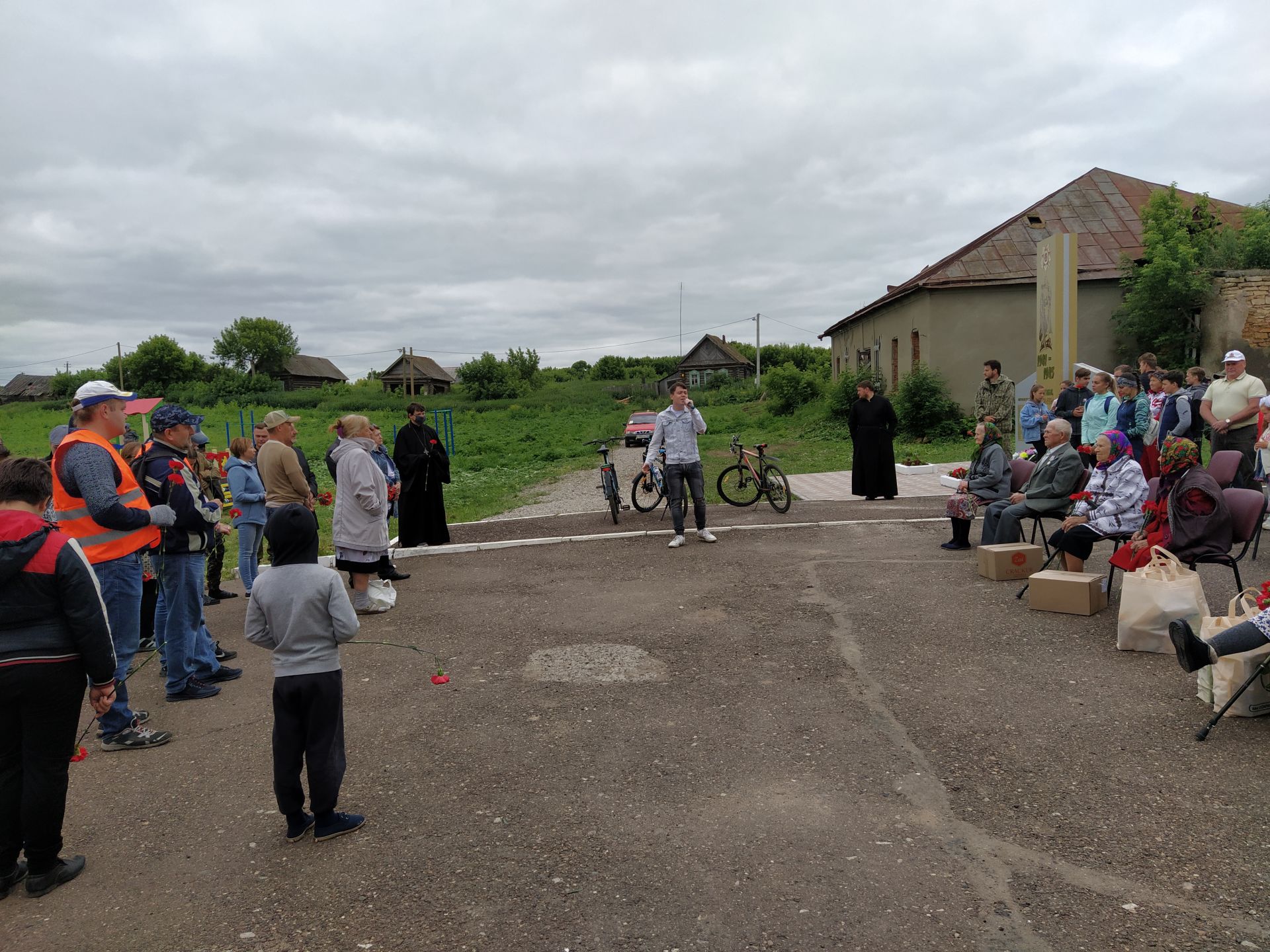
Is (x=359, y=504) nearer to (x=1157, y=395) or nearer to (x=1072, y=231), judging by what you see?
(x=1157, y=395)

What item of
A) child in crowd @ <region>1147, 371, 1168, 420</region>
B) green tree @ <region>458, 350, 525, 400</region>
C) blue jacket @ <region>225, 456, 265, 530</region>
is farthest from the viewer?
green tree @ <region>458, 350, 525, 400</region>

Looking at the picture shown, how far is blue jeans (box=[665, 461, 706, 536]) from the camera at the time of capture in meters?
10.2

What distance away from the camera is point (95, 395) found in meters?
4.69

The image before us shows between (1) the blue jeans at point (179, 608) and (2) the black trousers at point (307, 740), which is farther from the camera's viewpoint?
(1) the blue jeans at point (179, 608)

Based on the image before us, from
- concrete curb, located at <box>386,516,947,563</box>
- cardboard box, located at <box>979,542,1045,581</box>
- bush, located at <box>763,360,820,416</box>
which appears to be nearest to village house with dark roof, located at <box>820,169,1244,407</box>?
bush, located at <box>763,360,820,416</box>

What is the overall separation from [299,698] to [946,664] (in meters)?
4.01

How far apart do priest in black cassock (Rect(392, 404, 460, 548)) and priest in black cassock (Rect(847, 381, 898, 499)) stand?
21.0 ft

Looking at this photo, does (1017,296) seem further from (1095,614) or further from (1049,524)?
(1095,614)

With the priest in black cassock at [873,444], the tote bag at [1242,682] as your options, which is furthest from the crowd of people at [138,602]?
the priest in black cassock at [873,444]

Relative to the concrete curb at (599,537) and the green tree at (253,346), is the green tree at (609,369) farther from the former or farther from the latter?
the concrete curb at (599,537)

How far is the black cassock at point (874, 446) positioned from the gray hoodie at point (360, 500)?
8135mm

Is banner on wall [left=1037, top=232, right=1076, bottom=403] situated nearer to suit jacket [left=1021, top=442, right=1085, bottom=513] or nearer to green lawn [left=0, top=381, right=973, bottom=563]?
green lawn [left=0, top=381, right=973, bottom=563]

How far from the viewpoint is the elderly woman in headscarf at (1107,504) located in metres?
6.77

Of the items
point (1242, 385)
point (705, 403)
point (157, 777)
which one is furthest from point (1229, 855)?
point (705, 403)
